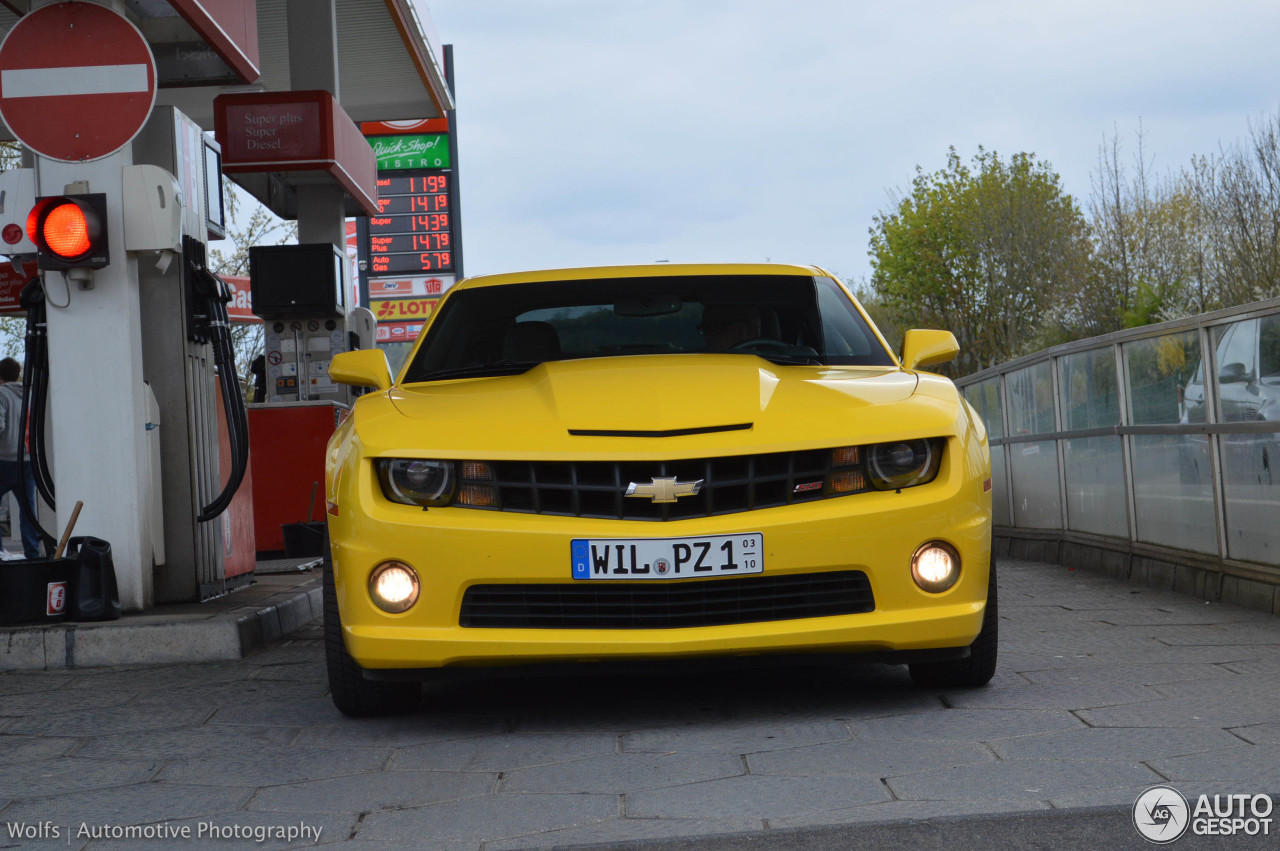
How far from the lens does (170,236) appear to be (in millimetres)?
6473

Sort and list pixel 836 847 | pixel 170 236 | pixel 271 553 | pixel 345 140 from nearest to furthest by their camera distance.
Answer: pixel 836 847, pixel 170 236, pixel 271 553, pixel 345 140

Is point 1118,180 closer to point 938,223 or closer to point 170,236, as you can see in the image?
point 938,223

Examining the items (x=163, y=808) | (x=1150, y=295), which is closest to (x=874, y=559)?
(x=163, y=808)

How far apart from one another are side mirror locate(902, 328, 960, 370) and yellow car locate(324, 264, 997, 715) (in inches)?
27.0

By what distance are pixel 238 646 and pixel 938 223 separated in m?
43.1

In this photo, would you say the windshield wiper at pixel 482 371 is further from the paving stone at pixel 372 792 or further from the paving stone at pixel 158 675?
the paving stone at pixel 372 792

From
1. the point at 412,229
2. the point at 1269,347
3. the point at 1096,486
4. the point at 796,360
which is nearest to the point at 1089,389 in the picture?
the point at 1096,486

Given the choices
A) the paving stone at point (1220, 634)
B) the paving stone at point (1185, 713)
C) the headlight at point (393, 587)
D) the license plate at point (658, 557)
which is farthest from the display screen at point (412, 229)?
the paving stone at point (1185, 713)

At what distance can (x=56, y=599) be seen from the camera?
6133 millimetres

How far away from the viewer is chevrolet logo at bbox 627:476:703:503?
13.2 feet

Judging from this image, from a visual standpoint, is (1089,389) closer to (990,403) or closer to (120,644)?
(990,403)

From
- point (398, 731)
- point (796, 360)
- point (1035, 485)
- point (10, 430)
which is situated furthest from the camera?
point (10, 430)

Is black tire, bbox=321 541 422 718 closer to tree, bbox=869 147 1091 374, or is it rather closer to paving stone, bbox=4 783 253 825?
paving stone, bbox=4 783 253 825

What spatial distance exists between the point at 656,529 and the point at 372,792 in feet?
3.41
